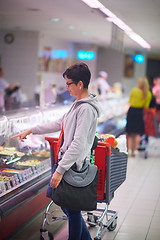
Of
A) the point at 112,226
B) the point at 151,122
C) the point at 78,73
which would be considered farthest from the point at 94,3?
the point at 151,122

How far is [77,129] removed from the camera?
3480mm

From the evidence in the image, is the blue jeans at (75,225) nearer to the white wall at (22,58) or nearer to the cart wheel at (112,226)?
the cart wheel at (112,226)

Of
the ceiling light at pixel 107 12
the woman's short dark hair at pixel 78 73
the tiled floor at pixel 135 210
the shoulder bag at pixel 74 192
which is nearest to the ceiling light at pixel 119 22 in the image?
the ceiling light at pixel 107 12

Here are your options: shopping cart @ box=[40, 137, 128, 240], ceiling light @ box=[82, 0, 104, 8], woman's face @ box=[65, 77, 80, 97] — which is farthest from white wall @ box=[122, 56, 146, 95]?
woman's face @ box=[65, 77, 80, 97]

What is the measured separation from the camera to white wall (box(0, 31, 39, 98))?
15.4m

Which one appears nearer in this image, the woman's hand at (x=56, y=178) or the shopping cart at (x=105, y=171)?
the woman's hand at (x=56, y=178)

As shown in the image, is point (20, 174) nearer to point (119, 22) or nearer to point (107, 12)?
point (107, 12)

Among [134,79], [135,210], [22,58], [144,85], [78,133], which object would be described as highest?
[22,58]

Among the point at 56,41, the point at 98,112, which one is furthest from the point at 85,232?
the point at 56,41

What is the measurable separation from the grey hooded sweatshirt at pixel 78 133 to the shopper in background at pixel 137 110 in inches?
243

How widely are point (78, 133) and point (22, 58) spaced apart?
12.5 m

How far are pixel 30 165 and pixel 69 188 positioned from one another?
1.60 meters

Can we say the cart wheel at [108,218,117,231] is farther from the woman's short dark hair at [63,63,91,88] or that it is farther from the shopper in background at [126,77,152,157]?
the shopper in background at [126,77,152,157]

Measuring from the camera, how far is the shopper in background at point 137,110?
9711 millimetres
